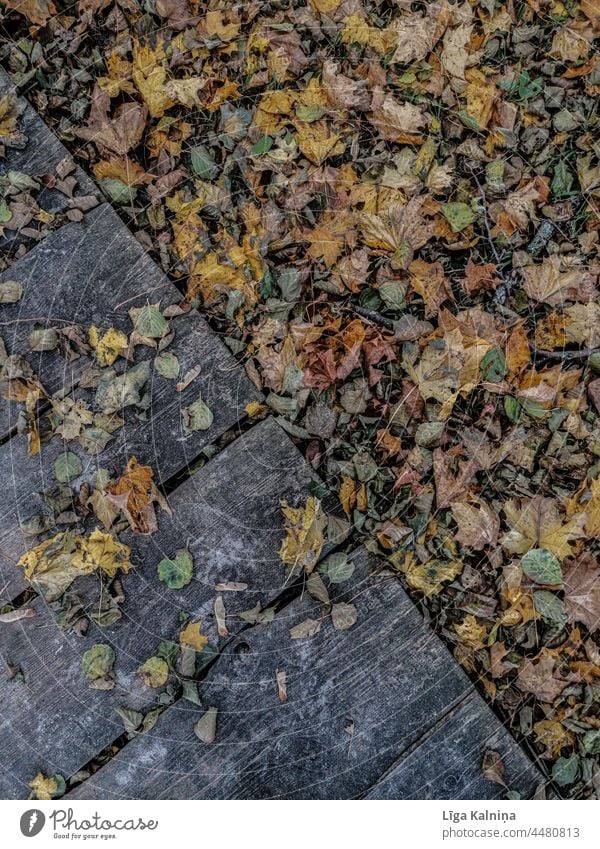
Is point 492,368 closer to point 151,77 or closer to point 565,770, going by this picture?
point 565,770

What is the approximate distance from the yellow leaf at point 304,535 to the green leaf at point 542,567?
82 centimetres

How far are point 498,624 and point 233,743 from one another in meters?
1.16

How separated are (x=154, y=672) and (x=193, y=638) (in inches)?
7.9

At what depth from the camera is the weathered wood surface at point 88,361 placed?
8.39 feet

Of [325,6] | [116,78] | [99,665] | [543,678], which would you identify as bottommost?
[543,678]

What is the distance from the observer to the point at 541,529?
246 centimetres

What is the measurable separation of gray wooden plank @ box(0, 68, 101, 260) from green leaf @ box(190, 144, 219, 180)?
0.45 meters

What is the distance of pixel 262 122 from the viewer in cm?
264

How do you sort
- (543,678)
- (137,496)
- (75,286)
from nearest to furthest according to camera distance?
1. (543,678)
2. (137,496)
3. (75,286)

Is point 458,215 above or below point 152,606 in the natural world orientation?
above

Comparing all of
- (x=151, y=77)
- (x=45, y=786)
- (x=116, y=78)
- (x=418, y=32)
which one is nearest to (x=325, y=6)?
(x=418, y=32)

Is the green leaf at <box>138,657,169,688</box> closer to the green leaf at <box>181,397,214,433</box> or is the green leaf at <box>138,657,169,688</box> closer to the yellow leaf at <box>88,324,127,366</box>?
the green leaf at <box>181,397,214,433</box>

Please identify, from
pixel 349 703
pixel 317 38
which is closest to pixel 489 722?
pixel 349 703

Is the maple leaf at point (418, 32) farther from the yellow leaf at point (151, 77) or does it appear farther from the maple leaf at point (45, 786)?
the maple leaf at point (45, 786)
